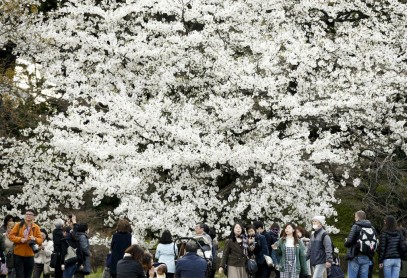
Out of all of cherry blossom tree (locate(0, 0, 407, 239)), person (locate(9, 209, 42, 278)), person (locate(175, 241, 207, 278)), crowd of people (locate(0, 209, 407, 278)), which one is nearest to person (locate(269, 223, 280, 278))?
crowd of people (locate(0, 209, 407, 278))

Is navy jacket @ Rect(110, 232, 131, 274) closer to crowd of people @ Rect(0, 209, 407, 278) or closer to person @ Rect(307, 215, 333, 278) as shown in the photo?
crowd of people @ Rect(0, 209, 407, 278)

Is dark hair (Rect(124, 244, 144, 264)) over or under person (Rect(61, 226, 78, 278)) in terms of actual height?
over

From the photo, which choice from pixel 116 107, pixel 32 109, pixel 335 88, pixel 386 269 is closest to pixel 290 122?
pixel 335 88

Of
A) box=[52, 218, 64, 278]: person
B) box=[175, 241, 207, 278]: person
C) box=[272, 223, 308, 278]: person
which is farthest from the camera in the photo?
box=[52, 218, 64, 278]: person

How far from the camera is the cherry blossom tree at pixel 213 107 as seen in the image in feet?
67.1

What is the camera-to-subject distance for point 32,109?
24.2 m

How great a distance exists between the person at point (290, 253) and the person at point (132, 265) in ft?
16.7

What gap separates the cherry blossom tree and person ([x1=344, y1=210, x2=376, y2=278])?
4.03m

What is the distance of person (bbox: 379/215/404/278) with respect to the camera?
651 inches

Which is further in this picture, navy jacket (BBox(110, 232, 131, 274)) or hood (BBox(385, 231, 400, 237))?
hood (BBox(385, 231, 400, 237))

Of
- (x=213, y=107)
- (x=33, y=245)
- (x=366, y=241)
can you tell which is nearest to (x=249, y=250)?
(x=366, y=241)

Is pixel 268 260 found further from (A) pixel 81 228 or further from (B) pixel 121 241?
(A) pixel 81 228

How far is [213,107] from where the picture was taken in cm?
2147

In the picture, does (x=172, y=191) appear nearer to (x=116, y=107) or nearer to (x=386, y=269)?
(x=116, y=107)
